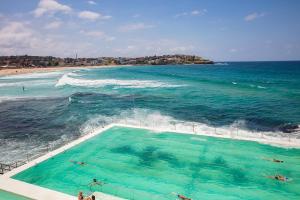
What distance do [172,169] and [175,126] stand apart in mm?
10783

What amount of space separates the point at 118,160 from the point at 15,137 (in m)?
12.1

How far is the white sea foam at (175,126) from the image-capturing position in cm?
2379

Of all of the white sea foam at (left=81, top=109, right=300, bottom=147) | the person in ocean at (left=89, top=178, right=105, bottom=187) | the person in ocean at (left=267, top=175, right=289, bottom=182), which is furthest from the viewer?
the white sea foam at (left=81, top=109, right=300, bottom=147)

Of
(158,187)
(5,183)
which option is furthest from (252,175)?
(5,183)

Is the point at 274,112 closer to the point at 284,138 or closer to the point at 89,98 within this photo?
the point at 284,138

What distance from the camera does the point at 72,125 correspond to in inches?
1105

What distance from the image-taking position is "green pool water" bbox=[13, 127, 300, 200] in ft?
46.9

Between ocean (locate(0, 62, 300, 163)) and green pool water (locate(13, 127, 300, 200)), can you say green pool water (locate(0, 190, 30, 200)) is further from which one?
ocean (locate(0, 62, 300, 163))

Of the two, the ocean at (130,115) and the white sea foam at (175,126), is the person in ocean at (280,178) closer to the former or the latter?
the white sea foam at (175,126)

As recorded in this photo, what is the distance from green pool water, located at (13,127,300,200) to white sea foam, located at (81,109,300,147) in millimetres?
2584

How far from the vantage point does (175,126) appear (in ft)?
89.5

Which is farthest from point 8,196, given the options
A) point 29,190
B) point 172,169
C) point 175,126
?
point 175,126

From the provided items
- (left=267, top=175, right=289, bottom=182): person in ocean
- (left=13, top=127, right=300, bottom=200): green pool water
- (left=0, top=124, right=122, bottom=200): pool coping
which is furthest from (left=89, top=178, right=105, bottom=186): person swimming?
(left=267, top=175, right=289, bottom=182): person in ocean

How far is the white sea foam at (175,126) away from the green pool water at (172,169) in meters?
2.58
